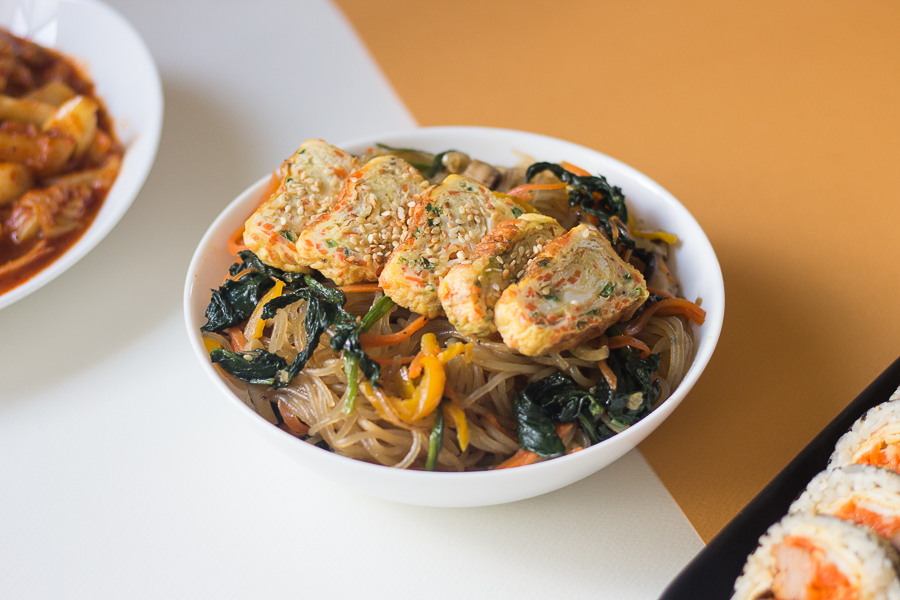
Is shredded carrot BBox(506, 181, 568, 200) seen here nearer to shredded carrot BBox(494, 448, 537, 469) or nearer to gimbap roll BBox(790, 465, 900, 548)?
shredded carrot BBox(494, 448, 537, 469)

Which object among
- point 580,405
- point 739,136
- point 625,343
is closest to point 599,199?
point 625,343

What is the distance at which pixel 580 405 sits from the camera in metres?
2.39

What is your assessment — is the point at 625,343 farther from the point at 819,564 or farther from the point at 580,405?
the point at 819,564

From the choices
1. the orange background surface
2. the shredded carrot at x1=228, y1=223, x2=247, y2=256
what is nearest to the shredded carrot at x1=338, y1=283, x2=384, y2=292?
the shredded carrot at x1=228, y1=223, x2=247, y2=256

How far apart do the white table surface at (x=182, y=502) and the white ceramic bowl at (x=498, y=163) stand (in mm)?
309

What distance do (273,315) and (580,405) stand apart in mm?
1188

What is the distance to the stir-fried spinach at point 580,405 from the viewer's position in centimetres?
236

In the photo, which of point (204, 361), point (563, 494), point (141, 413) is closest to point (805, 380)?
point (563, 494)

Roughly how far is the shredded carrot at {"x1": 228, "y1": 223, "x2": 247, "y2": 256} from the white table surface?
0.66m

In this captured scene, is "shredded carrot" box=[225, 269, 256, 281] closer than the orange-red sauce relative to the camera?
Yes

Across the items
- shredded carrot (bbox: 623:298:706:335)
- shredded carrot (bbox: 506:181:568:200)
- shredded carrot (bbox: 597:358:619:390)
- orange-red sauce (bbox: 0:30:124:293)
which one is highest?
orange-red sauce (bbox: 0:30:124:293)

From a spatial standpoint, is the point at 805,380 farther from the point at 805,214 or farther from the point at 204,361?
the point at 204,361

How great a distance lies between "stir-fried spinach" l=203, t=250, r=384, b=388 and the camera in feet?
7.87

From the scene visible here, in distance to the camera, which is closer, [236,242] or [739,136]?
[236,242]
